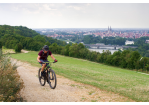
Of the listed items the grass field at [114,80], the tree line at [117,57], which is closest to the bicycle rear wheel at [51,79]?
the grass field at [114,80]

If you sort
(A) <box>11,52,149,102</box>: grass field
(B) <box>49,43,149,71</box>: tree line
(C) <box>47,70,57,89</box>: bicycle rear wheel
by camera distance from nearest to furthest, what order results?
(C) <box>47,70,57,89</box>: bicycle rear wheel < (A) <box>11,52,149,102</box>: grass field < (B) <box>49,43,149,71</box>: tree line

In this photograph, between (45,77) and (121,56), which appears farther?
(121,56)

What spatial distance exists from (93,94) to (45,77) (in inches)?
117

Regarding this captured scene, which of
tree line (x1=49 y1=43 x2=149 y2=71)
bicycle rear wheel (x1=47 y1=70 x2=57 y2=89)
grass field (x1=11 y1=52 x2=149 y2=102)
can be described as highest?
bicycle rear wheel (x1=47 y1=70 x2=57 y2=89)

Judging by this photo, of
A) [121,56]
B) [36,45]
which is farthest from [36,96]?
[36,45]

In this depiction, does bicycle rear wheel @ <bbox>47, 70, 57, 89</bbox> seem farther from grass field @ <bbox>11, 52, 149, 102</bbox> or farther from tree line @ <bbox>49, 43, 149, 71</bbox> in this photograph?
tree line @ <bbox>49, 43, 149, 71</bbox>

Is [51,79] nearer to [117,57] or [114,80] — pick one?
[114,80]

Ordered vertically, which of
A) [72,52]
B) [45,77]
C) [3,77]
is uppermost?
[3,77]

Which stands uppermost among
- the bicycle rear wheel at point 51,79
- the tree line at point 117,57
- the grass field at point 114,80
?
the bicycle rear wheel at point 51,79

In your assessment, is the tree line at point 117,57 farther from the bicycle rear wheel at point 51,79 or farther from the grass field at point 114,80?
the bicycle rear wheel at point 51,79

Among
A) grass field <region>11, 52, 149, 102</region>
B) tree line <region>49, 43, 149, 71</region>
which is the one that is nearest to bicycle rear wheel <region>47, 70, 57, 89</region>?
grass field <region>11, 52, 149, 102</region>

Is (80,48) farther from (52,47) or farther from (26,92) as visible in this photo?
(26,92)

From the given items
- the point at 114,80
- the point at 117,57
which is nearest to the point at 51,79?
the point at 114,80

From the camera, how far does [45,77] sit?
8.73m
